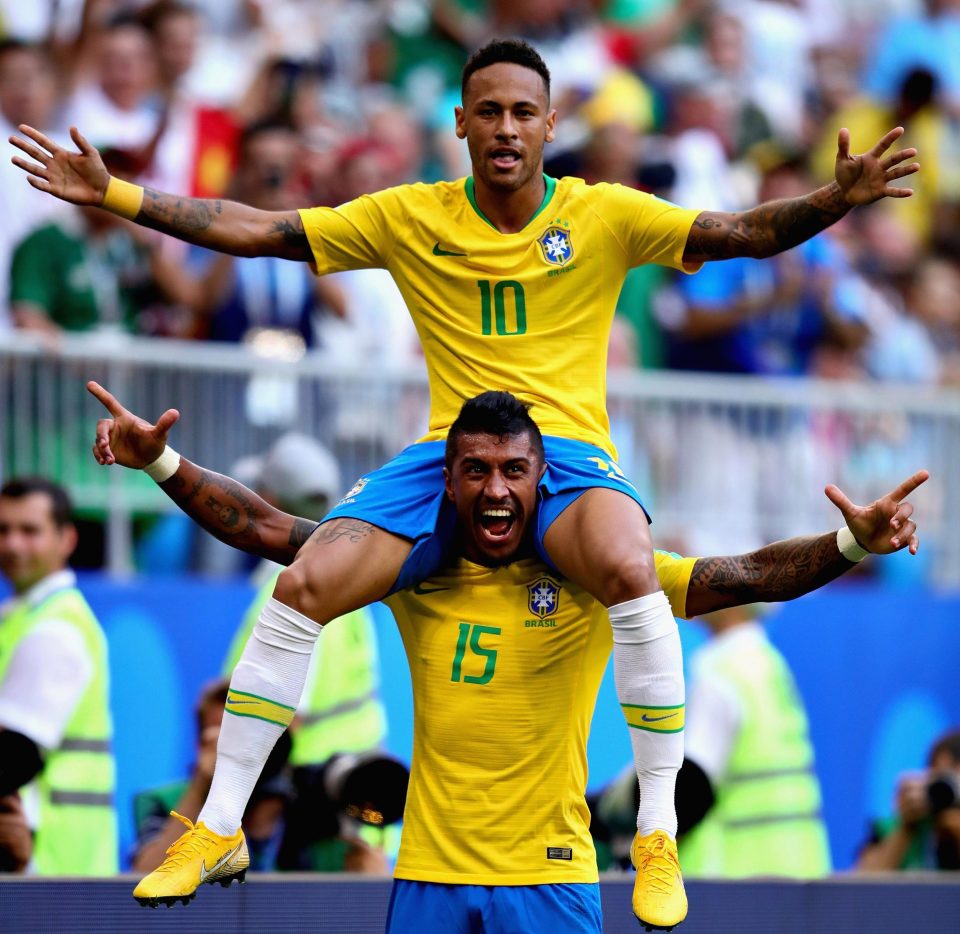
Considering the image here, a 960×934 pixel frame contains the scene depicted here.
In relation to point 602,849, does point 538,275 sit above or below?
above

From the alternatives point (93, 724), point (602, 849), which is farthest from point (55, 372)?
point (602, 849)

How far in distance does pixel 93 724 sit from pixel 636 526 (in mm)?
2939

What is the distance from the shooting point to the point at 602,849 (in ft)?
24.1

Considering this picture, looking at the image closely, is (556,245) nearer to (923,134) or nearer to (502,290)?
(502,290)

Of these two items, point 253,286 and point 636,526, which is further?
point 253,286

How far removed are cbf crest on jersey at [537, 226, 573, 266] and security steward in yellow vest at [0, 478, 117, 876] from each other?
2.63 metres

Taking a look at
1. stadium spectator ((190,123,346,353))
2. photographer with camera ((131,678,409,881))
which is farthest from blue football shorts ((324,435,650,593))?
stadium spectator ((190,123,346,353))

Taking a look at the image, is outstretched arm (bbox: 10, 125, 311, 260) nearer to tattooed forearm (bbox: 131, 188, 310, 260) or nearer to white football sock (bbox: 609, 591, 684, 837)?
tattooed forearm (bbox: 131, 188, 310, 260)

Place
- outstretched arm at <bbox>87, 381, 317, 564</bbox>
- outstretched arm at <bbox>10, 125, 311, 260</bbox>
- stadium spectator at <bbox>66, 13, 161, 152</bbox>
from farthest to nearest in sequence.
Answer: stadium spectator at <bbox>66, 13, 161, 152</bbox> → outstretched arm at <bbox>87, 381, 317, 564</bbox> → outstretched arm at <bbox>10, 125, 311, 260</bbox>

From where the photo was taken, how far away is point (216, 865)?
201 inches

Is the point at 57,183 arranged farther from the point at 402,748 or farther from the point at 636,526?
the point at 402,748

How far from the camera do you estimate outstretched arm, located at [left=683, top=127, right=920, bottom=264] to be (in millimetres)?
5309

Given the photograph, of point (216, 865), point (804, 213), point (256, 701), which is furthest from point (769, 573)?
point (216, 865)

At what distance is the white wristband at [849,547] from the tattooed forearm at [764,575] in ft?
0.12
